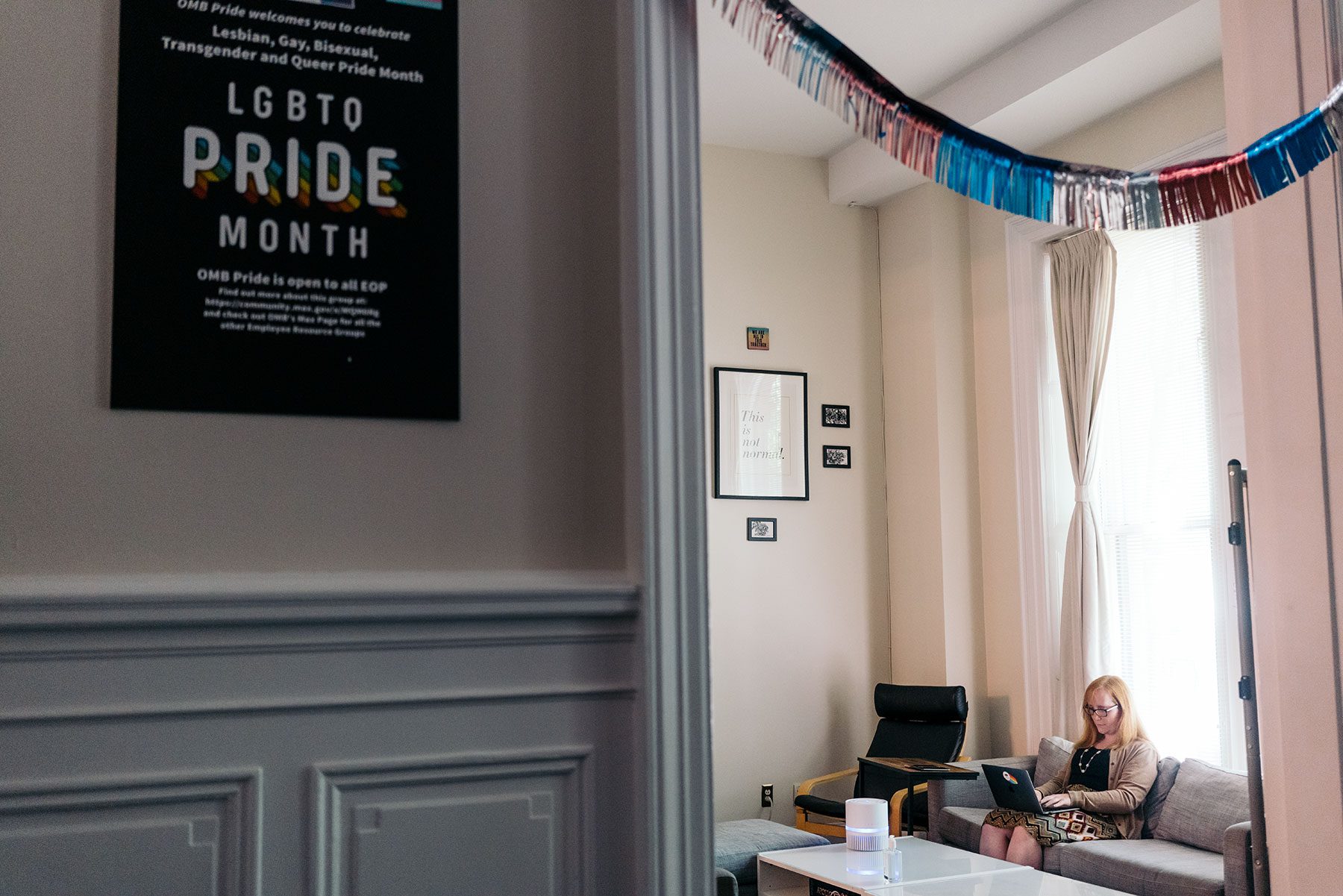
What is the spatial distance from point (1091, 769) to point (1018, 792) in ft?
1.15

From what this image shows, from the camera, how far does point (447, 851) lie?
1.19 m

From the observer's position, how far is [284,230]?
120cm

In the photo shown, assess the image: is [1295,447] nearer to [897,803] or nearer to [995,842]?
[995,842]

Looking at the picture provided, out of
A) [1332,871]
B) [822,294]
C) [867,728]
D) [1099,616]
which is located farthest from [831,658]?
[1332,871]

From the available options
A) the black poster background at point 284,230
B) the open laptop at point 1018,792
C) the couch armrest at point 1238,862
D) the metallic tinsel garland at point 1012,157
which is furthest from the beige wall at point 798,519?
the black poster background at point 284,230

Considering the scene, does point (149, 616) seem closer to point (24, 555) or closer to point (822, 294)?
point (24, 555)

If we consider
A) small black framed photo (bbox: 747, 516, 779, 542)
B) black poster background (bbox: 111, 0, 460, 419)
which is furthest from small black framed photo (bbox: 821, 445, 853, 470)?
black poster background (bbox: 111, 0, 460, 419)

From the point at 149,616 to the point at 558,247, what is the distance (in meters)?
0.61

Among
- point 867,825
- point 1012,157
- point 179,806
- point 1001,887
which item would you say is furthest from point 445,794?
point 867,825

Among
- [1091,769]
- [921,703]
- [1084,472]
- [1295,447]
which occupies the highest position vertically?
[1084,472]

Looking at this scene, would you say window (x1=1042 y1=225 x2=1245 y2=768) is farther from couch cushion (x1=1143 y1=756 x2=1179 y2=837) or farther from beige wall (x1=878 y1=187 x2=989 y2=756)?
beige wall (x1=878 y1=187 x2=989 y2=756)

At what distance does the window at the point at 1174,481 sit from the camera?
434 centimetres

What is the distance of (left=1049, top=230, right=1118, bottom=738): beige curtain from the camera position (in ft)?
16.2

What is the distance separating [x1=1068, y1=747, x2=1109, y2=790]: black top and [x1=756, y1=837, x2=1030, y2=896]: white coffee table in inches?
18.8
